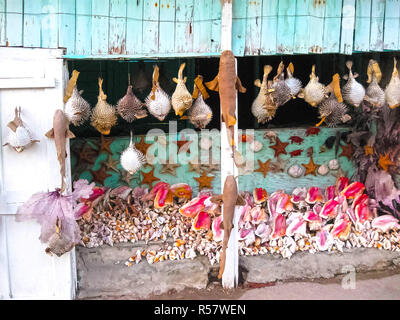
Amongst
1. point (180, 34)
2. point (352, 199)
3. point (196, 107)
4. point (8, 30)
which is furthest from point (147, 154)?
point (352, 199)

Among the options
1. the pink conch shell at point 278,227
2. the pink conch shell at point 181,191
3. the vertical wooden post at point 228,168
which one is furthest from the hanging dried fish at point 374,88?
the pink conch shell at point 181,191

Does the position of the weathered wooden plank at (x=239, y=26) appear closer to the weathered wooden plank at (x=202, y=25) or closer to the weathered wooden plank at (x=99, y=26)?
the weathered wooden plank at (x=202, y=25)

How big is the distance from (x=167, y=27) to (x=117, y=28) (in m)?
0.46

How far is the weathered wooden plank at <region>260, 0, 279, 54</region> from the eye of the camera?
4230 mm

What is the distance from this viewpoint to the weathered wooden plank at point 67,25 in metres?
3.92

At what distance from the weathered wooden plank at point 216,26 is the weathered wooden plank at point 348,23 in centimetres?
125

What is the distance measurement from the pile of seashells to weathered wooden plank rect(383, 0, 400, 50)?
5.78ft

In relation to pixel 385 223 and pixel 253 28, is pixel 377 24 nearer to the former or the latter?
pixel 253 28

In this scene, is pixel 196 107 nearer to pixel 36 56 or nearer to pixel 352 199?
pixel 36 56

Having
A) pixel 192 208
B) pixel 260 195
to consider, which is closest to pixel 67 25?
pixel 192 208

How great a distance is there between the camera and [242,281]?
15.0 ft

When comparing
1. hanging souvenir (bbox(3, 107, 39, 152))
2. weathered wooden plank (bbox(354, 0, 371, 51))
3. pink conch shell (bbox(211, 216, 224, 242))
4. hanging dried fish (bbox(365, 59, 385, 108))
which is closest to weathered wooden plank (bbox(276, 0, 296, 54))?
weathered wooden plank (bbox(354, 0, 371, 51))

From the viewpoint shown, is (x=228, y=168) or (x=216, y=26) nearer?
(x=216, y=26)

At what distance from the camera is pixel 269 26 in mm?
4250
